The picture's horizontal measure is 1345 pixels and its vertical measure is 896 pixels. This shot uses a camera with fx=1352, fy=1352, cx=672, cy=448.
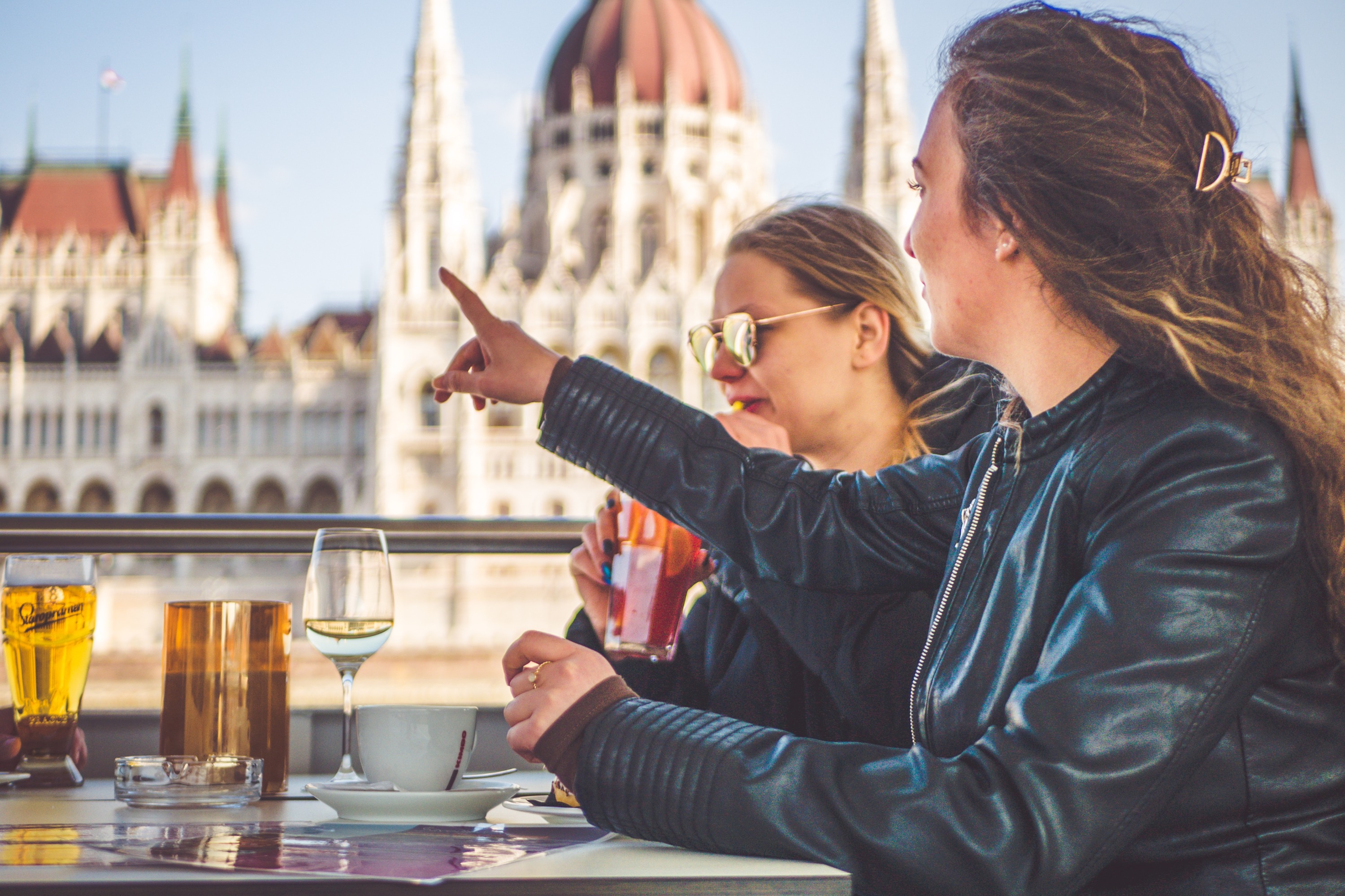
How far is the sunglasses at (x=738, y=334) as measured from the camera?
135cm

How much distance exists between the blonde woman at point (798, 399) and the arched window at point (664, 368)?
22078 mm

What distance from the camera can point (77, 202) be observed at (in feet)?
99.4

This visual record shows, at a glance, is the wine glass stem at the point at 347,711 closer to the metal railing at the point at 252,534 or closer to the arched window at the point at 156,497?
the metal railing at the point at 252,534

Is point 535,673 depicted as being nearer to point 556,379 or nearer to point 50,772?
point 556,379

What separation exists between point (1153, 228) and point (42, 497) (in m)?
27.9

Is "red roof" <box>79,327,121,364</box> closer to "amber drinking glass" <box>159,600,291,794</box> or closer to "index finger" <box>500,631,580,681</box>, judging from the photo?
"amber drinking glass" <box>159,600,291,794</box>

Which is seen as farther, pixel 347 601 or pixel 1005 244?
pixel 347 601

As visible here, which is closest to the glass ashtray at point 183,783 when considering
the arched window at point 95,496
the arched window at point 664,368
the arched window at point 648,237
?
the arched window at point 664,368

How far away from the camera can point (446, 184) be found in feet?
79.9

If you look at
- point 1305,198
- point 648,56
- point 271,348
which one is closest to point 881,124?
point 648,56

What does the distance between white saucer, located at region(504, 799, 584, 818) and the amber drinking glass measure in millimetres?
208

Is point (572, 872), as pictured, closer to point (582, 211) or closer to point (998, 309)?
point (998, 309)

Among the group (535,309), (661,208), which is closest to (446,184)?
(535,309)

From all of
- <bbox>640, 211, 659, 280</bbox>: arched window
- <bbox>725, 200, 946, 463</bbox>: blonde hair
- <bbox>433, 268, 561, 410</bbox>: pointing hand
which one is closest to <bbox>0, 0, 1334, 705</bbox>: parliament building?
<bbox>640, 211, 659, 280</bbox>: arched window
